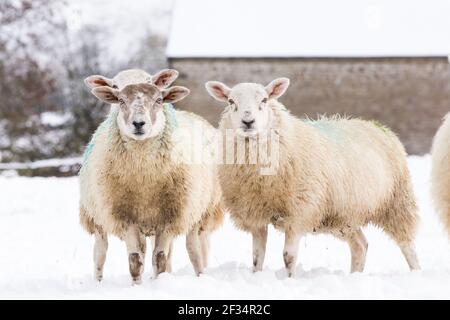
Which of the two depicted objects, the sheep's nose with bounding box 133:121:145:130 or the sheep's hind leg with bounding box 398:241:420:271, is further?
the sheep's hind leg with bounding box 398:241:420:271

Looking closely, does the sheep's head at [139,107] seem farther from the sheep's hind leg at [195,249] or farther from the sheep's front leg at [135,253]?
the sheep's hind leg at [195,249]

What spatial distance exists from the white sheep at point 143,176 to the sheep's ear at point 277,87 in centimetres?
86

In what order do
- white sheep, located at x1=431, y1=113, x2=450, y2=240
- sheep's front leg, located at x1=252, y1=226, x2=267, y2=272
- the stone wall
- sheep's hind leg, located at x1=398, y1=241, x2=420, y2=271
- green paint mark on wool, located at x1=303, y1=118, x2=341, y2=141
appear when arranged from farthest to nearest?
the stone wall
sheep's hind leg, located at x1=398, y1=241, x2=420, y2=271
green paint mark on wool, located at x1=303, y1=118, x2=341, y2=141
white sheep, located at x1=431, y1=113, x2=450, y2=240
sheep's front leg, located at x1=252, y1=226, x2=267, y2=272

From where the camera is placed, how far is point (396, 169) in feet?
28.1

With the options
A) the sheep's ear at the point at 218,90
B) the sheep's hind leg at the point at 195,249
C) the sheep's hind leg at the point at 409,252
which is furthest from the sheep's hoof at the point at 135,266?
the sheep's hind leg at the point at 409,252

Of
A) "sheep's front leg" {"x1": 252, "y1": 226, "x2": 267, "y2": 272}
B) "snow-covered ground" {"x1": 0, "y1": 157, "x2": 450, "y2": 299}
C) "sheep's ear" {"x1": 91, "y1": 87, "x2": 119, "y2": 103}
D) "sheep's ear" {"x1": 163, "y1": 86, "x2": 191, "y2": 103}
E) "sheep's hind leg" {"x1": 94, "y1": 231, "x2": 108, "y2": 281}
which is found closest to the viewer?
"snow-covered ground" {"x1": 0, "y1": 157, "x2": 450, "y2": 299}

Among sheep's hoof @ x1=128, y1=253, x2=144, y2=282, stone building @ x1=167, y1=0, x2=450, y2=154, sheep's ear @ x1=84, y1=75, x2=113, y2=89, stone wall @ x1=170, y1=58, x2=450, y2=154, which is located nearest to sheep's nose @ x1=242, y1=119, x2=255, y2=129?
sheep's ear @ x1=84, y1=75, x2=113, y2=89

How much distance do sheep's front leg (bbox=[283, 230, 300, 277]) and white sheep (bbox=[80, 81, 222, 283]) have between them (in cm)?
87

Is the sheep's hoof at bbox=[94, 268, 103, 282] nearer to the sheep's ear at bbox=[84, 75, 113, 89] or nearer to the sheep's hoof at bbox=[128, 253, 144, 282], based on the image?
the sheep's hoof at bbox=[128, 253, 144, 282]

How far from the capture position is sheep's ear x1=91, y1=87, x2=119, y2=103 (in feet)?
23.5

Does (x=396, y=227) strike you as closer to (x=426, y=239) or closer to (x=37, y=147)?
(x=426, y=239)

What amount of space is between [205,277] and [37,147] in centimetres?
2745

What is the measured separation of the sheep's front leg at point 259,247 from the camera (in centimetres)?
758

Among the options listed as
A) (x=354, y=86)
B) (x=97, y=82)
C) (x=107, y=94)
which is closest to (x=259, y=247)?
(x=107, y=94)
